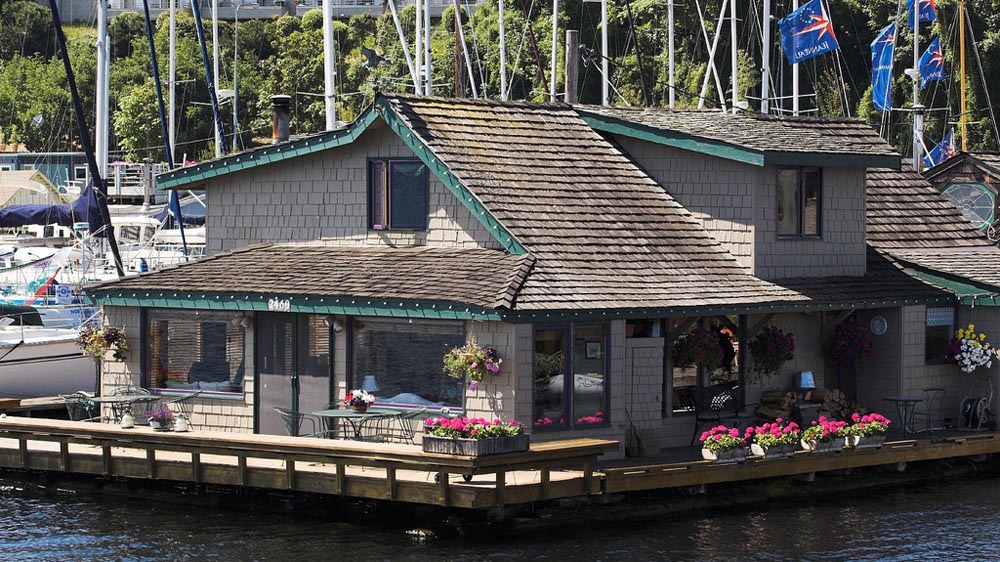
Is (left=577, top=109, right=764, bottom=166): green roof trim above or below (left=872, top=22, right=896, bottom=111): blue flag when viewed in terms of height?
below

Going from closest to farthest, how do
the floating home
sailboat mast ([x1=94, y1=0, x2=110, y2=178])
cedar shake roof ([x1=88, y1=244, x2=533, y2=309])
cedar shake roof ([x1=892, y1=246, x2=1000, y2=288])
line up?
1. cedar shake roof ([x1=88, y1=244, x2=533, y2=309])
2. the floating home
3. cedar shake roof ([x1=892, y1=246, x2=1000, y2=288])
4. sailboat mast ([x1=94, y1=0, x2=110, y2=178])

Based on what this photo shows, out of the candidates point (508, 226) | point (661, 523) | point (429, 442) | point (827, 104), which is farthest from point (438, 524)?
point (827, 104)

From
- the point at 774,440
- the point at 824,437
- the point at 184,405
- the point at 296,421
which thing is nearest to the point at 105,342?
the point at 184,405

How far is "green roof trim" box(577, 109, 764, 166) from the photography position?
94.1 ft

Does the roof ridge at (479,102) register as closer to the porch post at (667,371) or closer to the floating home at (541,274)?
the floating home at (541,274)

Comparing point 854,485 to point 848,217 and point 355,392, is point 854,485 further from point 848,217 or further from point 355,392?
point 355,392

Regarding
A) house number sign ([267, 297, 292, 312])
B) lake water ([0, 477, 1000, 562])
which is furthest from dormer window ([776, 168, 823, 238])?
house number sign ([267, 297, 292, 312])

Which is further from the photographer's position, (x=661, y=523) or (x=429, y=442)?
(x=661, y=523)

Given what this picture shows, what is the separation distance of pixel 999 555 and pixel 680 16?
55691 mm

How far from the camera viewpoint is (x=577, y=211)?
28.5m

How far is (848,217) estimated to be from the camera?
30.7 meters

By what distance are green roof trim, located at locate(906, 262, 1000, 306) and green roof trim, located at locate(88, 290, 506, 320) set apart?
10.2m

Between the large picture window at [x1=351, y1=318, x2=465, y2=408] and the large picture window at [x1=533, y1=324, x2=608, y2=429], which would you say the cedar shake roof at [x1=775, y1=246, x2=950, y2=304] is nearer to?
the large picture window at [x1=533, y1=324, x2=608, y2=429]

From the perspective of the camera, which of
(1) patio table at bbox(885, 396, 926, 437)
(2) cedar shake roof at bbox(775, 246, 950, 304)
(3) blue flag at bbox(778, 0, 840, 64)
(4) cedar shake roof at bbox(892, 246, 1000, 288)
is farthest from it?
(3) blue flag at bbox(778, 0, 840, 64)
